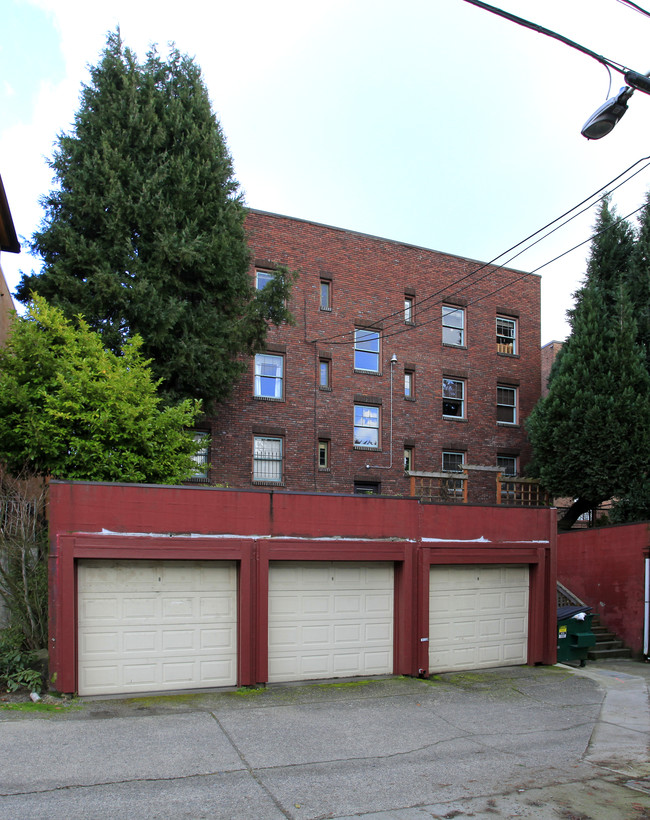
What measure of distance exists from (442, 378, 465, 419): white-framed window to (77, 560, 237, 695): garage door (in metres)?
14.6

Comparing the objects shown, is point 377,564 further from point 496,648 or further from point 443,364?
point 443,364

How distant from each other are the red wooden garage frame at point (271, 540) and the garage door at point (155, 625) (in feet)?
0.84

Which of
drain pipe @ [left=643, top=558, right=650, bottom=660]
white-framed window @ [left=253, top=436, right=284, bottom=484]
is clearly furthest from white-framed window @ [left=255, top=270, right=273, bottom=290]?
drain pipe @ [left=643, top=558, right=650, bottom=660]

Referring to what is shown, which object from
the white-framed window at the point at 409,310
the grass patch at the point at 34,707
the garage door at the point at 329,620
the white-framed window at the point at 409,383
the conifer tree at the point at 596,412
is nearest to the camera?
the grass patch at the point at 34,707

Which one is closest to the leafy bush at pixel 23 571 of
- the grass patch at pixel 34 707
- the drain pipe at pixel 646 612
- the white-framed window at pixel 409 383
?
the grass patch at pixel 34 707

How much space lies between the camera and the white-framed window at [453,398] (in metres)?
24.8

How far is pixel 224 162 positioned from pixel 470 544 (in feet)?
36.5

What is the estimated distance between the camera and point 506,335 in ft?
87.4

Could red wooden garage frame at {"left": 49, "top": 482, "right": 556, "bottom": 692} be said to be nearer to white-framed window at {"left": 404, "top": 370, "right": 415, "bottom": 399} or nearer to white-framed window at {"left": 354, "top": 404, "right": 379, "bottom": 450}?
white-framed window at {"left": 354, "top": 404, "right": 379, "bottom": 450}

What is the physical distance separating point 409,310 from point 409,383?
2.56m

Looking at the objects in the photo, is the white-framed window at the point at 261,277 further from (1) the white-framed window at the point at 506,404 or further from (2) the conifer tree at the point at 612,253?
(2) the conifer tree at the point at 612,253

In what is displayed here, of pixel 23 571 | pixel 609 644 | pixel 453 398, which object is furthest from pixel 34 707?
pixel 453 398

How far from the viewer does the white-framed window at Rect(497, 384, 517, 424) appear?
85.6 ft

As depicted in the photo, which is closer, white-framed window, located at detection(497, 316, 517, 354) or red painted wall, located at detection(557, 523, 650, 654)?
red painted wall, located at detection(557, 523, 650, 654)
